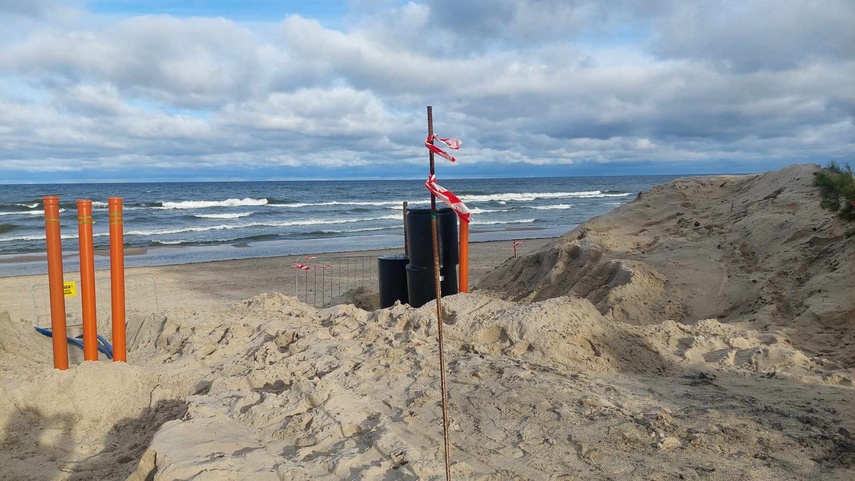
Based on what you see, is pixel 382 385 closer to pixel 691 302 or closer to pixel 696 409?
pixel 696 409

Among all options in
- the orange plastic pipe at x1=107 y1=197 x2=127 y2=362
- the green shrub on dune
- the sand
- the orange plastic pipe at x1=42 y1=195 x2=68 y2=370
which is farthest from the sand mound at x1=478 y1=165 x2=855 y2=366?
the orange plastic pipe at x1=42 y1=195 x2=68 y2=370

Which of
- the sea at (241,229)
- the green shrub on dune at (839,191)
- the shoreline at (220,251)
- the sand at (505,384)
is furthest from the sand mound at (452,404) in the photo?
the shoreline at (220,251)

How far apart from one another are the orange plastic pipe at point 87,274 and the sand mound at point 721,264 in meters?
5.48

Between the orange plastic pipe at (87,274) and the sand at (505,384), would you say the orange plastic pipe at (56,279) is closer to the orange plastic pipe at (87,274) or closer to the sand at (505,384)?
the orange plastic pipe at (87,274)

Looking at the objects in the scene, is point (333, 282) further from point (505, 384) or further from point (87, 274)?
point (505, 384)

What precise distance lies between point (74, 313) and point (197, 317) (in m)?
5.35

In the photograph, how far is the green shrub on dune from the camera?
612 cm

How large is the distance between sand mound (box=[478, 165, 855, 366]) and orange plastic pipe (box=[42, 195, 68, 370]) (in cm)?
574

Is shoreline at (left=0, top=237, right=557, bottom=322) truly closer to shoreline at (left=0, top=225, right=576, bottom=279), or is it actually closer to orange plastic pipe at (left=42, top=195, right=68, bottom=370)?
shoreline at (left=0, top=225, right=576, bottom=279)

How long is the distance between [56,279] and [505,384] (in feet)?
13.8

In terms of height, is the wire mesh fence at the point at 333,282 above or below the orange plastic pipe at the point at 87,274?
below

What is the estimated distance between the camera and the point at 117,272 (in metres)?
5.82

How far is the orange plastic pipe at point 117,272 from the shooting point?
5.74 m

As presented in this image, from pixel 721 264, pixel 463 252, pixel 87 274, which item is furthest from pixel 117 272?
pixel 721 264
